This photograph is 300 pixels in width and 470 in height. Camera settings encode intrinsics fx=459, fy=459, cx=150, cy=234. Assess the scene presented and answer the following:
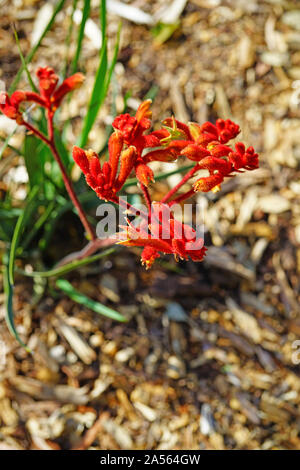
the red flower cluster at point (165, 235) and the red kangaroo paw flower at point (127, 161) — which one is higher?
the red kangaroo paw flower at point (127, 161)

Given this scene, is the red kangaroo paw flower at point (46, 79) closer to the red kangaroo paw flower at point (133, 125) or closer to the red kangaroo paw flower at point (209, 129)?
the red kangaroo paw flower at point (133, 125)

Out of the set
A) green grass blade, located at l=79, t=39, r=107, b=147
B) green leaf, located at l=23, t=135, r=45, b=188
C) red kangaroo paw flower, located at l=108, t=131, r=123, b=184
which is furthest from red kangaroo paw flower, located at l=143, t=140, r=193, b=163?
green leaf, located at l=23, t=135, r=45, b=188

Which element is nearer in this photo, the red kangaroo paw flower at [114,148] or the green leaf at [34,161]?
the red kangaroo paw flower at [114,148]

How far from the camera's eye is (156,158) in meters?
1.39

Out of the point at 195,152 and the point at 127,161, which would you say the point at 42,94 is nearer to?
the point at 127,161

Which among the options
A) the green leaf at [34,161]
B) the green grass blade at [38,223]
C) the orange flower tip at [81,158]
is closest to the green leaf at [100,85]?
the green leaf at [34,161]

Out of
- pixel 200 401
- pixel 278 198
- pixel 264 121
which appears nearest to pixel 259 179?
pixel 278 198

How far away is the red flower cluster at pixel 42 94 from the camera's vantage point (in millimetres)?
1431

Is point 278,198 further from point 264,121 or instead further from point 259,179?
point 264,121

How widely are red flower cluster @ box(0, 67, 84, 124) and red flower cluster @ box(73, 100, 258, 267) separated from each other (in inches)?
10.7

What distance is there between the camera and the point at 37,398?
2227 millimetres

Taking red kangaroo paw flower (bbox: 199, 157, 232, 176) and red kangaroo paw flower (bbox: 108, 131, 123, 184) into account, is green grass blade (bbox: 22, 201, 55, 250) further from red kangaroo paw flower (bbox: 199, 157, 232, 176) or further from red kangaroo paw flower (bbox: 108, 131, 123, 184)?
red kangaroo paw flower (bbox: 199, 157, 232, 176)

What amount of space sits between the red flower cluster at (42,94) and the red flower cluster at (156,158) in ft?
0.89

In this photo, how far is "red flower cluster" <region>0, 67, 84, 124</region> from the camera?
1.43m
